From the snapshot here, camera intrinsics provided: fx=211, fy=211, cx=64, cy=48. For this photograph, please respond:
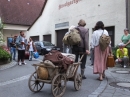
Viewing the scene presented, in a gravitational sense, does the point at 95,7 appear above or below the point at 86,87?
above

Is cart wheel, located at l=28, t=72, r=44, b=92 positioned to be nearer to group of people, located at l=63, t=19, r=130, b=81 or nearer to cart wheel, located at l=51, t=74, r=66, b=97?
cart wheel, located at l=51, t=74, r=66, b=97

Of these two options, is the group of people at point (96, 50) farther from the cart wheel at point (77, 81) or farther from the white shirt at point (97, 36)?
the cart wheel at point (77, 81)

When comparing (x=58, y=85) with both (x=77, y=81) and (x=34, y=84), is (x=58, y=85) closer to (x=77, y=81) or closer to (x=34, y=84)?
(x=34, y=84)

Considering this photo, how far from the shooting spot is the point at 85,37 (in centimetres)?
668

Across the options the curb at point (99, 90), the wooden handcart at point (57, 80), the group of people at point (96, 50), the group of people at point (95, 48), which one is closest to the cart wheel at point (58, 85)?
the wooden handcart at point (57, 80)

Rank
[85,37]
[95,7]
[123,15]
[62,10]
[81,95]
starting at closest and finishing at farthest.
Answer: [81,95]
[85,37]
[123,15]
[95,7]
[62,10]

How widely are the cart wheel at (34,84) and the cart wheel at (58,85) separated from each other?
2.02ft

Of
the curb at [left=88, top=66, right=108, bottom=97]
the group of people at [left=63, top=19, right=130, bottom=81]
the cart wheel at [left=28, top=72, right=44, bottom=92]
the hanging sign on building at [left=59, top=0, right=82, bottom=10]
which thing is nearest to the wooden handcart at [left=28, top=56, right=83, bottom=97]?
the cart wheel at [left=28, top=72, right=44, bottom=92]

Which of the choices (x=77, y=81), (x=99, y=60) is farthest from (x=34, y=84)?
(x=99, y=60)

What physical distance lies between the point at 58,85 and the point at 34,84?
774 millimetres

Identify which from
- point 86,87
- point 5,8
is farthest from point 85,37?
point 5,8

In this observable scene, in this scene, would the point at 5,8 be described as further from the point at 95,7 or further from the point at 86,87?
the point at 86,87

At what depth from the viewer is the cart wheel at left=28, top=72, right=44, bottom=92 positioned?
5.21 m

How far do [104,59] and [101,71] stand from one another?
0.44m
